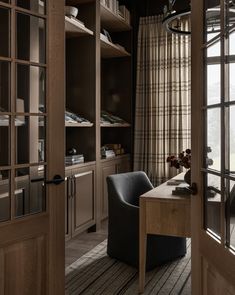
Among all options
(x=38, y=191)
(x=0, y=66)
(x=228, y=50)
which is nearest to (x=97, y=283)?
(x=38, y=191)

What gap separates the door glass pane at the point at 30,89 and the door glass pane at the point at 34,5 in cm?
32

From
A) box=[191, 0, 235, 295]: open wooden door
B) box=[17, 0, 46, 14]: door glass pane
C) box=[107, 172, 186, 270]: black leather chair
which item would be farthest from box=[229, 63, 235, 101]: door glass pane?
box=[107, 172, 186, 270]: black leather chair

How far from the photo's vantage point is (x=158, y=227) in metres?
2.64

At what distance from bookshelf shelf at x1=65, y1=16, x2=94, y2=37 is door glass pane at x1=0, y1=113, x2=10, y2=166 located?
2.19 metres

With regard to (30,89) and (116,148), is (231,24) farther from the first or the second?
(116,148)

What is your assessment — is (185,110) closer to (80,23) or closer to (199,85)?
(80,23)

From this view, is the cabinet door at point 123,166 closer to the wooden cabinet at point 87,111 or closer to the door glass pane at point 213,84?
the wooden cabinet at point 87,111

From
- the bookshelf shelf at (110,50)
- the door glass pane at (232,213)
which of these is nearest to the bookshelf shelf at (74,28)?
the bookshelf shelf at (110,50)

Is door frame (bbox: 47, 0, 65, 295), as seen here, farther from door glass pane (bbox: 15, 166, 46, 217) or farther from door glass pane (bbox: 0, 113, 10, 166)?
door glass pane (bbox: 0, 113, 10, 166)

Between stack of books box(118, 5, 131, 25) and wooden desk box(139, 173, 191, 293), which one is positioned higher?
stack of books box(118, 5, 131, 25)

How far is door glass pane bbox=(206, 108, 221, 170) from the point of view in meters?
1.57

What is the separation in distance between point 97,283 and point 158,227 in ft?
2.26

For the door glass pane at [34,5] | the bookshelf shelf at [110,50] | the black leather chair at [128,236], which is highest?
the bookshelf shelf at [110,50]

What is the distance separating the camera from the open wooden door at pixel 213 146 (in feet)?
4.77
